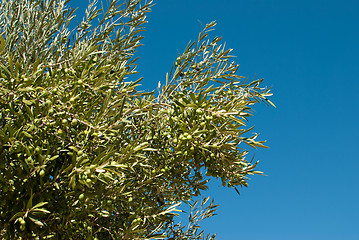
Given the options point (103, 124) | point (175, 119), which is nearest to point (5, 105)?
point (103, 124)

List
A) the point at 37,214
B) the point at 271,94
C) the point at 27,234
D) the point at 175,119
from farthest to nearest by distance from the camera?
the point at 271,94
the point at 175,119
the point at 27,234
the point at 37,214

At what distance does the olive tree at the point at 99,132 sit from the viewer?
10.4ft

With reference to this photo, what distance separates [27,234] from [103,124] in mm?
1104

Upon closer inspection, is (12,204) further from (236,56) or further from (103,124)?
(236,56)

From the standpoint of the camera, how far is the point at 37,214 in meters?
→ 3.12

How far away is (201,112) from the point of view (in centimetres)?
350

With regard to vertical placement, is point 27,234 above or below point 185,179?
below

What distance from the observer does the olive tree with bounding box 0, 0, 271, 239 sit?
10.4 ft

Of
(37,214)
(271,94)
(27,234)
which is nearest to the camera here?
(37,214)

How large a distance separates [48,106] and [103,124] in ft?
1.56

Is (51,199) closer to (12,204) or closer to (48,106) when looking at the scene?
(12,204)

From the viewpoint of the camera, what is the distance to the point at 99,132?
10.7 feet

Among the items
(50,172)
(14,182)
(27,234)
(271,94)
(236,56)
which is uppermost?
(236,56)

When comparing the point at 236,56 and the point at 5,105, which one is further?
the point at 236,56
